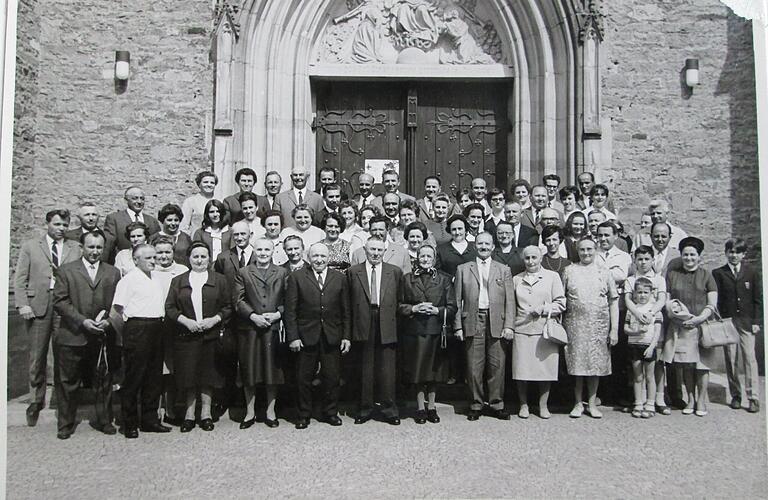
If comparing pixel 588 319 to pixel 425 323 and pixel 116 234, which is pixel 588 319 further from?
pixel 116 234

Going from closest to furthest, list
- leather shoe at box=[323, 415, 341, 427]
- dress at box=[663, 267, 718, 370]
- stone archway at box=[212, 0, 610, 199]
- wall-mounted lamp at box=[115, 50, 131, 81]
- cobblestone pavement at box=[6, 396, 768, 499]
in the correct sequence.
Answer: cobblestone pavement at box=[6, 396, 768, 499] < leather shoe at box=[323, 415, 341, 427] < dress at box=[663, 267, 718, 370] < stone archway at box=[212, 0, 610, 199] < wall-mounted lamp at box=[115, 50, 131, 81]

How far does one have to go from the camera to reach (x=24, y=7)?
817cm

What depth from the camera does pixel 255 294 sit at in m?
5.94

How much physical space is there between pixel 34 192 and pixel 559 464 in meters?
6.56

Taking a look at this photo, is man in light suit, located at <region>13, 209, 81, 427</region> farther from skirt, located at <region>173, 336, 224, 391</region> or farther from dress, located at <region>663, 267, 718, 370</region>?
dress, located at <region>663, 267, 718, 370</region>

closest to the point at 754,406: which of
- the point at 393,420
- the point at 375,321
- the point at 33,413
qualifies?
the point at 393,420

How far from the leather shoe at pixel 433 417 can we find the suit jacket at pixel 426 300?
0.65 m

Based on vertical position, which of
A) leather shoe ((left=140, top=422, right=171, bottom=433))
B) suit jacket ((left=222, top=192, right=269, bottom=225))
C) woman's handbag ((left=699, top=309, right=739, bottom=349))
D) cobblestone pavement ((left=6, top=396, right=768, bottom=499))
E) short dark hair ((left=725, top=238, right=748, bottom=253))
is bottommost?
cobblestone pavement ((left=6, top=396, right=768, bottom=499))

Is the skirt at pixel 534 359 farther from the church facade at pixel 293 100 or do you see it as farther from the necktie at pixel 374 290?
the church facade at pixel 293 100

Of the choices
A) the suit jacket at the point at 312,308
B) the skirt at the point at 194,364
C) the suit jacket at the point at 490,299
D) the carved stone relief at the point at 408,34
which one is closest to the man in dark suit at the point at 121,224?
the skirt at the point at 194,364

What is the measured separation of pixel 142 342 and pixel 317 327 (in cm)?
138

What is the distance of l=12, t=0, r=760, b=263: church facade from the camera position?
8273mm

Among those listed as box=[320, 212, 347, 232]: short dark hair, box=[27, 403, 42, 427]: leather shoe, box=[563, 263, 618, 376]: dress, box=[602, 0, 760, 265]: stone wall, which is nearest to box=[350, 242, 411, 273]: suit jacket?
box=[320, 212, 347, 232]: short dark hair

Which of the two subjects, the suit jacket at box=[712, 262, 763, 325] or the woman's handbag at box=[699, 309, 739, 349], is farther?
the suit jacket at box=[712, 262, 763, 325]
